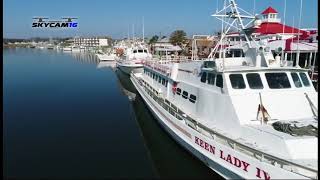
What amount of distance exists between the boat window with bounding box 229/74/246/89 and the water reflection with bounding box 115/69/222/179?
3.59 metres

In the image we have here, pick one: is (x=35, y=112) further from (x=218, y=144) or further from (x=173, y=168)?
(x=218, y=144)

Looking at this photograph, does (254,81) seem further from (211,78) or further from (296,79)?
(211,78)

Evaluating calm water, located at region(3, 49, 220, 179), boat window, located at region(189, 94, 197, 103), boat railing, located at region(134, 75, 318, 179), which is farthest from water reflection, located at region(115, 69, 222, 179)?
boat window, located at region(189, 94, 197, 103)

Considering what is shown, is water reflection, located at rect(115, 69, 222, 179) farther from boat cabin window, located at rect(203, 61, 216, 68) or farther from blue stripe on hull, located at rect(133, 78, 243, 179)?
boat cabin window, located at rect(203, 61, 216, 68)

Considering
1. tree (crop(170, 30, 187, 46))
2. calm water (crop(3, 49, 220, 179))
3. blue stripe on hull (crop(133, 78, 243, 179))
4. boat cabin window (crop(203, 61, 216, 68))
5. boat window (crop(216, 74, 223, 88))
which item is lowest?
calm water (crop(3, 49, 220, 179))

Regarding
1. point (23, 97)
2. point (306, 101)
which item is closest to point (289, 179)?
point (306, 101)

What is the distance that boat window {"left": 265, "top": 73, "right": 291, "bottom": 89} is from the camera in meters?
13.2

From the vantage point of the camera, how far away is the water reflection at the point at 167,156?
46.1 feet

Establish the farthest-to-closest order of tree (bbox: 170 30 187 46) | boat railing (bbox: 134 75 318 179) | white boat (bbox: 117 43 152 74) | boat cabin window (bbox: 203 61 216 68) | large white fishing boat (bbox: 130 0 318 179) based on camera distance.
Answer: tree (bbox: 170 30 187 46), white boat (bbox: 117 43 152 74), boat cabin window (bbox: 203 61 216 68), large white fishing boat (bbox: 130 0 318 179), boat railing (bbox: 134 75 318 179)

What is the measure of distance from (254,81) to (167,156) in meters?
5.78

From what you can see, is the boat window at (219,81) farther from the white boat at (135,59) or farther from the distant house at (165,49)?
the white boat at (135,59)

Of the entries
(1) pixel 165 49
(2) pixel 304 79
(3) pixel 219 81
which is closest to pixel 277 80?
(2) pixel 304 79

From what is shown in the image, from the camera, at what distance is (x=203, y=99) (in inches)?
585

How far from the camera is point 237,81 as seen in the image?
13234 millimetres
